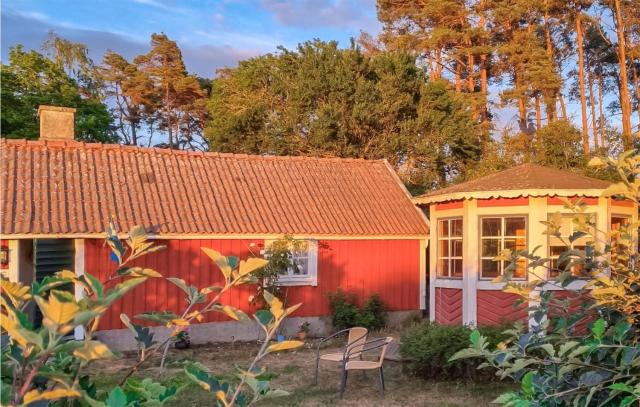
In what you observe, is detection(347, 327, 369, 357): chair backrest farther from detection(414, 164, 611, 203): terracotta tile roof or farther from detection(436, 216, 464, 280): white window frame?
detection(414, 164, 611, 203): terracotta tile roof

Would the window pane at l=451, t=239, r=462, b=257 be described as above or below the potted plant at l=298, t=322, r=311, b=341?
above

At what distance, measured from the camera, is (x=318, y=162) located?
1619 centimetres

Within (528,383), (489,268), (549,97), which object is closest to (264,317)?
(528,383)

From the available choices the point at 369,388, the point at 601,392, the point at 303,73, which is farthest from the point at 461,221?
the point at 303,73

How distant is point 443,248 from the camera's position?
512 inches

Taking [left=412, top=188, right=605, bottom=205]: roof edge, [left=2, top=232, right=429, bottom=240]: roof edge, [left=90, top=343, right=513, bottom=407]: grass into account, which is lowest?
[left=90, top=343, right=513, bottom=407]: grass

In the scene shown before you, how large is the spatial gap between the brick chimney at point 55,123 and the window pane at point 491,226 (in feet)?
31.9

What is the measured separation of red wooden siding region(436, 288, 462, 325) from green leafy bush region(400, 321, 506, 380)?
3358mm

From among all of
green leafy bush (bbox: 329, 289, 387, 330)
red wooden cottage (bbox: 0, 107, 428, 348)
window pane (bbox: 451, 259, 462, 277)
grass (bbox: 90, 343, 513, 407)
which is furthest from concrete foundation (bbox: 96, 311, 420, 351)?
window pane (bbox: 451, 259, 462, 277)

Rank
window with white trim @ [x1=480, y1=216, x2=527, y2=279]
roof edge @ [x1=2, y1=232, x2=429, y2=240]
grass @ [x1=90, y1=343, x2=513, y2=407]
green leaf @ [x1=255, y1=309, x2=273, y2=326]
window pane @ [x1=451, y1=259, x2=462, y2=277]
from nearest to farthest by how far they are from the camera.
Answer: green leaf @ [x1=255, y1=309, x2=273, y2=326] → grass @ [x1=90, y1=343, x2=513, y2=407] → roof edge @ [x1=2, y1=232, x2=429, y2=240] → window with white trim @ [x1=480, y1=216, x2=527, y2=279] → window pane @ [x1=451, y1=259, x2=462, y2=277]

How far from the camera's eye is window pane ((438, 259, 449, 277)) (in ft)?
42.1

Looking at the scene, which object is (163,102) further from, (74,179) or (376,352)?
(376,352)

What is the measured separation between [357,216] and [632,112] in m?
19.3

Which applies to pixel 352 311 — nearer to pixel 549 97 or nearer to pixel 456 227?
pixel 456 227
